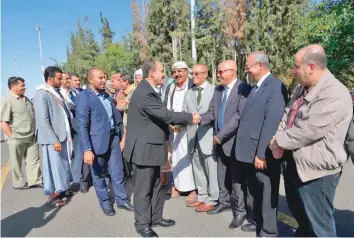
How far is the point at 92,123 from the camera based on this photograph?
370 centimetres

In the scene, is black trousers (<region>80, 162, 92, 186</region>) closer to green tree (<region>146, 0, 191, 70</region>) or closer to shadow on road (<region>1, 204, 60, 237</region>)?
shadow on road (<region>1, 204, 60, 237</region>)

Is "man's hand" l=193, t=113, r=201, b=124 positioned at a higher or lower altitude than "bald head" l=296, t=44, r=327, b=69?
lower

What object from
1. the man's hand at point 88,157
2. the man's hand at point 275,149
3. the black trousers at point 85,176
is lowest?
the black trousers at point 85,176

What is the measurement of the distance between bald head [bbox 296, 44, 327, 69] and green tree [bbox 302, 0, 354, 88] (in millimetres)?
6156

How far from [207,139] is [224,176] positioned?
54cm

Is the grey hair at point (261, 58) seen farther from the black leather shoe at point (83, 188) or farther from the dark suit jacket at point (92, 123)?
the black leather shoe at point (83, 188)

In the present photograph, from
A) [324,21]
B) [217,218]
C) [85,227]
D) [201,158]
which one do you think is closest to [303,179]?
[217,218]

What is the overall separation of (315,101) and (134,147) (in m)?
1.90

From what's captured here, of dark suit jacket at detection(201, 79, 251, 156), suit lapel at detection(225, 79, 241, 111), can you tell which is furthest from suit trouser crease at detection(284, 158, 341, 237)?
suit lapel at detection(225, 79, 241, 111)

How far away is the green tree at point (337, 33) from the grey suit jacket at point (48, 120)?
24.0ft

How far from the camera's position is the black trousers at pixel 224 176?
3709mm

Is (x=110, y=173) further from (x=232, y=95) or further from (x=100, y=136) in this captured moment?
(x=232, y=95)

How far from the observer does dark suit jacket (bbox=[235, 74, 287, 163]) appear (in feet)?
8.89

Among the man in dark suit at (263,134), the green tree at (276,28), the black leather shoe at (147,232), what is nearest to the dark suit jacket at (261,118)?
the man in dark suit at (263,134)
